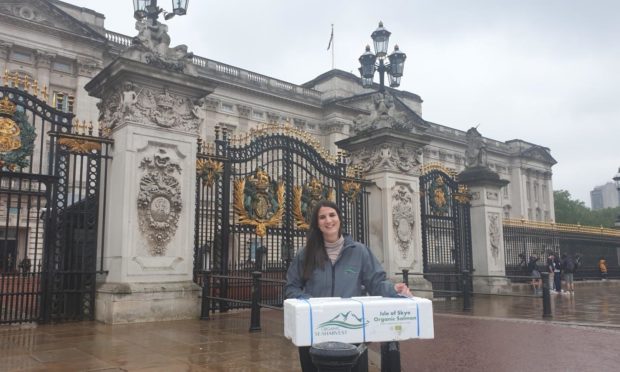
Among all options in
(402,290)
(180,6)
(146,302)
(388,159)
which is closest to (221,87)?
(388,159)

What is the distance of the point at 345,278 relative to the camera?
3850 millimetres

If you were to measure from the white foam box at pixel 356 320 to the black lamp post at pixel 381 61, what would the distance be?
36.1 feet

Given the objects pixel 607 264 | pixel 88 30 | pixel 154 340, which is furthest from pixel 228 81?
pixel 154 340

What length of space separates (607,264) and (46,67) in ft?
109

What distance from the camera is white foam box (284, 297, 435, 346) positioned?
3.21 meters

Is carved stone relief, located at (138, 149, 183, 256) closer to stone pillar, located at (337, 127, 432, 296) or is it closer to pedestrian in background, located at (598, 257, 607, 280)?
stone pillar, located at (337, 127, 432, 296)

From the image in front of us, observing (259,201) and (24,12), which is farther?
(24,12)

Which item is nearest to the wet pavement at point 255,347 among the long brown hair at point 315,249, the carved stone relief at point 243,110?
the long brown hair at point 315,249

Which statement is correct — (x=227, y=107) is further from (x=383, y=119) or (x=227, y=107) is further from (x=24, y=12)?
(x=383, y=119)

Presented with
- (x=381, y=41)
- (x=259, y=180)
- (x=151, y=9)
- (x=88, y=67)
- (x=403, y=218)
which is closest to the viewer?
(x=151, y=9)

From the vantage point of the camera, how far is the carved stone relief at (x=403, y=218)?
44.0 feet

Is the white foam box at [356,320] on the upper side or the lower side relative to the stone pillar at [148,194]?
lower

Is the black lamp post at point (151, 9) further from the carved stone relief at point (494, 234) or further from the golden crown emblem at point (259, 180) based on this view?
the carved stone relief at point (494, 234)

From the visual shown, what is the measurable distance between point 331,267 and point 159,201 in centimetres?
634
